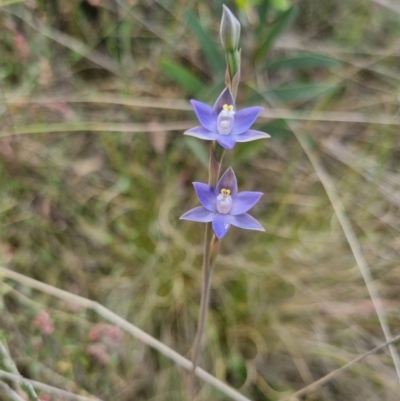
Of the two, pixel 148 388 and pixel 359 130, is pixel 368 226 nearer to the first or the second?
pixel 359 130

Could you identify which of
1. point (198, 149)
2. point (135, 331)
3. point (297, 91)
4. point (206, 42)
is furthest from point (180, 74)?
point (135, 331)

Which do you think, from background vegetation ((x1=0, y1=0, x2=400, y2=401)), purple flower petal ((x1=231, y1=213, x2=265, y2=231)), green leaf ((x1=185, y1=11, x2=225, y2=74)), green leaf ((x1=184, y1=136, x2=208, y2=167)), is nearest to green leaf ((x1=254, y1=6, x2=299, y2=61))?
background vegetation ((x1=0, y1=0, x2=400, y2=401))

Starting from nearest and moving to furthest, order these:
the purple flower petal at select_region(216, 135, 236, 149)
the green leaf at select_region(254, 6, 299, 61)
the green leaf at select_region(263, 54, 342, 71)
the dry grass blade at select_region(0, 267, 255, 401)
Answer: the purple flower petal at select_region(216, 135, 236, 149) < the dry grass blade at select_region(0, 267, 255, 401) < the green leaf at select_region(254, 6, 299, 61) < the green leaf at select_region(263, 54, 342, 71)

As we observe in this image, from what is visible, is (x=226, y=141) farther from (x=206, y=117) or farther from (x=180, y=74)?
(x=180, y=74)

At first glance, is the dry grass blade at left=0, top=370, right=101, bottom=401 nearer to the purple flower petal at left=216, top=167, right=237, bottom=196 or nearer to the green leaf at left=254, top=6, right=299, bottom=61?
the purple flower petal at left=216, top=167, right=237, bottom=196

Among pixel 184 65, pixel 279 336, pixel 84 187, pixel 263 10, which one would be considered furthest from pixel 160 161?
pixel 279 336

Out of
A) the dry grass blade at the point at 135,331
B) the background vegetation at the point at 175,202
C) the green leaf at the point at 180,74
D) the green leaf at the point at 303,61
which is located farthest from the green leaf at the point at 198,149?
the dry grass blade at the point at 135,331
